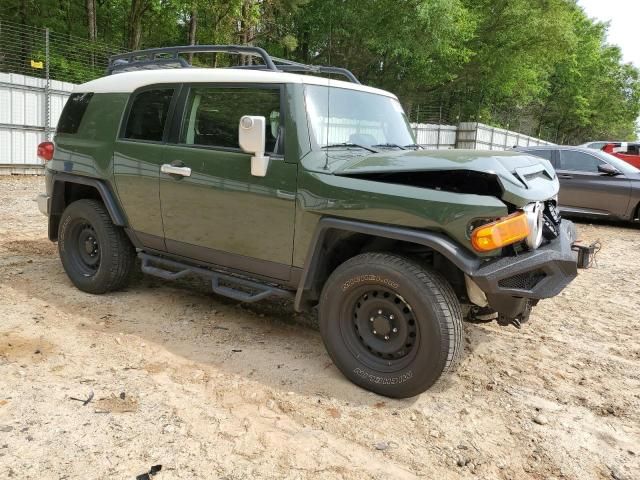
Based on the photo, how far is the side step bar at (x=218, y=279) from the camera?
3736 mm

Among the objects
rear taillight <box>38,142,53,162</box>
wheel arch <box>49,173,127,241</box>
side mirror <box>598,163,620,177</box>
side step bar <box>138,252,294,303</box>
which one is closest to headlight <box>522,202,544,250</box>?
side step bar <box>138,252,294,303</box>

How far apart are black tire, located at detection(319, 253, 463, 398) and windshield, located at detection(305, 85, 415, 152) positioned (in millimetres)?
966

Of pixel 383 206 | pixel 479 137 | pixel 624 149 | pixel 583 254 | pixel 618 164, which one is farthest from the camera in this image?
pixel 479 137

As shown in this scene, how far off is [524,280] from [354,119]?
5.59 ft

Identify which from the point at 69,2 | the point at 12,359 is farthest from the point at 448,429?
the point at 69,2

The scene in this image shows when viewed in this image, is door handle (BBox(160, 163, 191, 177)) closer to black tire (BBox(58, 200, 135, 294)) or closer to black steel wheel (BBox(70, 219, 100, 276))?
black tire (BBox(58, 200, 135, 294))

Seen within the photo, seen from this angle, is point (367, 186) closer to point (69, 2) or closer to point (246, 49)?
point (246, 49)

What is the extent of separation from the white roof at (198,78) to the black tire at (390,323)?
4.51ft

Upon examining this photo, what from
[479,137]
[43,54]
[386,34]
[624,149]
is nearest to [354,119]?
[43,54]

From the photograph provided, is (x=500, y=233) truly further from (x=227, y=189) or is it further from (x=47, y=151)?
(x=47, y=151)

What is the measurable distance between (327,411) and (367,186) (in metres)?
1.33

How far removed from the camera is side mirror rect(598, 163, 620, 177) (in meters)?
9.98

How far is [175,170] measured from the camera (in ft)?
13.3

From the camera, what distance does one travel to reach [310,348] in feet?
12.9
